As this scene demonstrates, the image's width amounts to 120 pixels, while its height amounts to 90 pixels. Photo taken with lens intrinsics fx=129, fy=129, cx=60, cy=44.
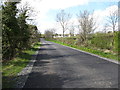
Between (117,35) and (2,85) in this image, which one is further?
(117,35)

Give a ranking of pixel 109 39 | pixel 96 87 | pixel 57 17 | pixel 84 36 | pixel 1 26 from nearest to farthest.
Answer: pixel 96 87
pixel 1 26
pixel 109 39
pixel 84 36
pixel 57 17

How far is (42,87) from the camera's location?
486 centimetres

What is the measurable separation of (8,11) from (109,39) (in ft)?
43.0

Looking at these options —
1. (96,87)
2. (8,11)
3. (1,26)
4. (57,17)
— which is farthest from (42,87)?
(57,17)

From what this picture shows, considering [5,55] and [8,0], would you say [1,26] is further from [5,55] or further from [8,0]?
[8,0]

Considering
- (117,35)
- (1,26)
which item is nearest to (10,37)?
(1,26)

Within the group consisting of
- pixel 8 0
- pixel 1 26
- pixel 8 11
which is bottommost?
pixel 1 26

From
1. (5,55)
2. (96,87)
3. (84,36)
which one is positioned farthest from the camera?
(84,36)

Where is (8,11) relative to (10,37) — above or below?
above

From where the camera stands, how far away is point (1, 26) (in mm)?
9797

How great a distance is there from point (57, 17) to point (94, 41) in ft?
106

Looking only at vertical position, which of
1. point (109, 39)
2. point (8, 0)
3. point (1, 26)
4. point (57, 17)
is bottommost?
point (109, 39)

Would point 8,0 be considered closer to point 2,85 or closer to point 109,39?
point 2,85

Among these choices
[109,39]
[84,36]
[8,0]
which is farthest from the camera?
[84,36]
